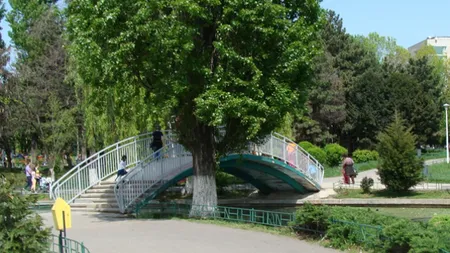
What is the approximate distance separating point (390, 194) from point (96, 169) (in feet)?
45.2

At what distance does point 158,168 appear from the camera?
75.2ft

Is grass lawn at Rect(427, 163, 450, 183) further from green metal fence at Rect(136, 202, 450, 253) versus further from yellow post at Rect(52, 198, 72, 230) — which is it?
yellow post at Rect(52, 198, 72, 230)

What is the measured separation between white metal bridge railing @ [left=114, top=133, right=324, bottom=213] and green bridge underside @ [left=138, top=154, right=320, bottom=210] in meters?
0.33

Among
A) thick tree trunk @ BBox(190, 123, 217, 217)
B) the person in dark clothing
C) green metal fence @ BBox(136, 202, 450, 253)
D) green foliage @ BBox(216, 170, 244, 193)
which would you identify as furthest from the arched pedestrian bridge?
green foliage @ BBox(216, 170, 244, 193)

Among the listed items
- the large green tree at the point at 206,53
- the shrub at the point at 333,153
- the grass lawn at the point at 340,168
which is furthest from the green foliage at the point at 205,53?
the shrub at the point at 333,153

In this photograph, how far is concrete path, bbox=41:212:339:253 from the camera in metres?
13.1

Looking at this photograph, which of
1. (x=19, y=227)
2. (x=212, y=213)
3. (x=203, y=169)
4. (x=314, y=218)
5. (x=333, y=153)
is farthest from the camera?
(x=333, y=153)

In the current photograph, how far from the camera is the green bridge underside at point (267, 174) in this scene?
25859mm

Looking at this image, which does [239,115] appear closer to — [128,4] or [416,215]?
[128,4]

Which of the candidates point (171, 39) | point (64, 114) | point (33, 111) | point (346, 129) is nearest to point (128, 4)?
point (171, 39)

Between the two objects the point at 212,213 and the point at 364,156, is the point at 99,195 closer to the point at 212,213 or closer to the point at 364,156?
the point at 212,213

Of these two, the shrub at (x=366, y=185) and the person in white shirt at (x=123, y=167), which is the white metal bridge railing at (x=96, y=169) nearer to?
the person in white shirt at (x=123, y=167)

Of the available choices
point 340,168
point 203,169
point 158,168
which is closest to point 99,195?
point 158,168

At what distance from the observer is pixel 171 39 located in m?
16.9
